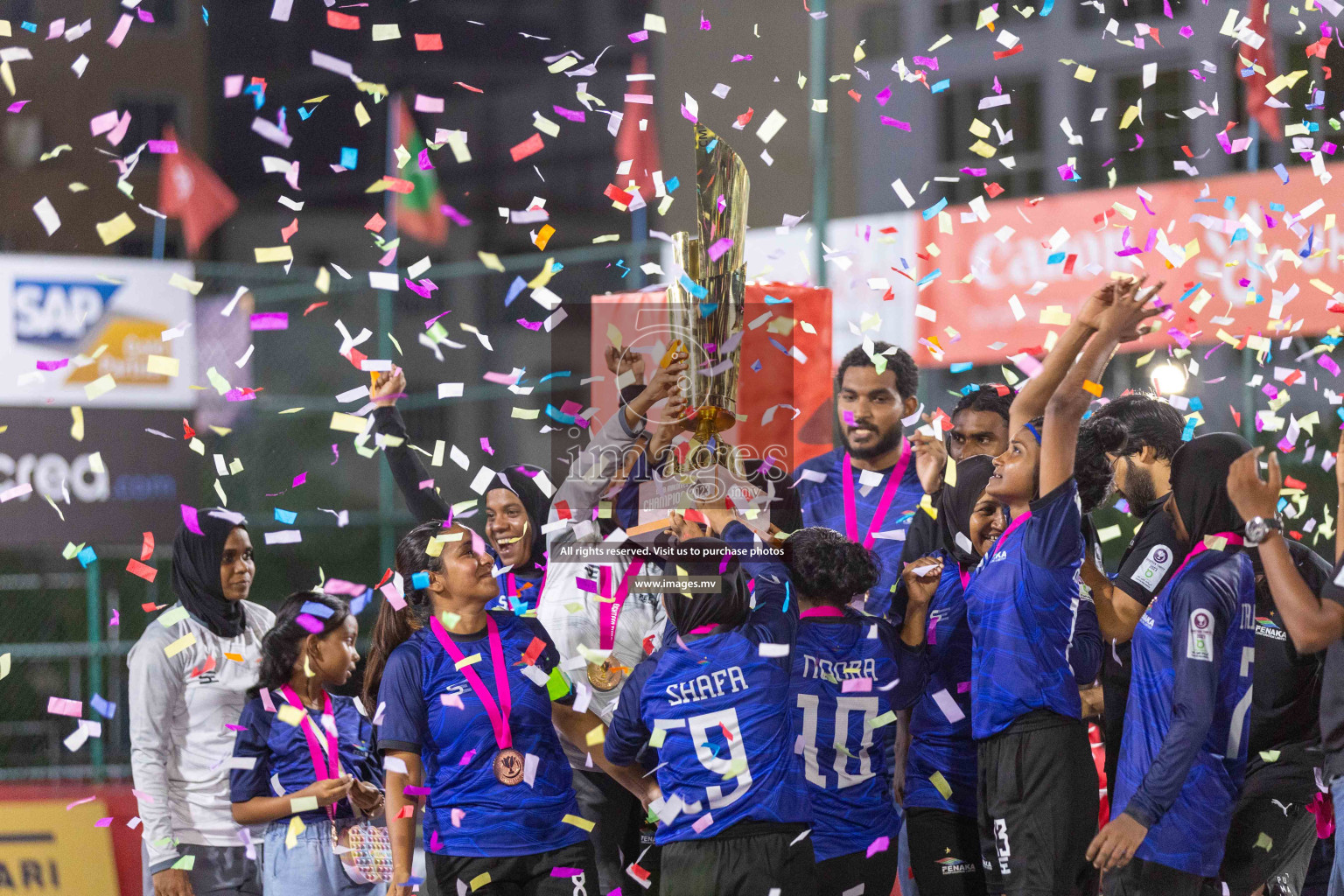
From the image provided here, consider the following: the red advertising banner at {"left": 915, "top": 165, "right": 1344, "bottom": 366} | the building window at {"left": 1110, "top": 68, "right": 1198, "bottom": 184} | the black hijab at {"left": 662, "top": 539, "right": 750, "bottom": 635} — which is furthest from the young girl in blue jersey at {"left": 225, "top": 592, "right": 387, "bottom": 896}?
the building window at {"left": 1110, "top": 68, "right": 1198, "bottom": 184}

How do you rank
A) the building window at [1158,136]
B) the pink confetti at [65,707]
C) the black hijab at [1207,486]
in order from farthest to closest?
the building window at [1158,136] → the pink confetti at [65,707] → the black hijab at [1207,486]

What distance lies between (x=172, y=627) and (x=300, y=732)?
63 centimetres

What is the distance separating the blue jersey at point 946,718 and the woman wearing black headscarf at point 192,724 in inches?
79.5

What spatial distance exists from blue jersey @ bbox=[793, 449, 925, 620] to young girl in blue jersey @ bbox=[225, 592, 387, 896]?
151 cm

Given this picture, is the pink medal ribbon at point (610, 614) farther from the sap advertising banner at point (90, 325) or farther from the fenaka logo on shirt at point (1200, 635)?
the sap advertising banner at point (90, 325)

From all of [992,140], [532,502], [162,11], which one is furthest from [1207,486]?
[162,11]

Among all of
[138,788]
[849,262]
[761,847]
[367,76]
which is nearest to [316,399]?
[849,262]

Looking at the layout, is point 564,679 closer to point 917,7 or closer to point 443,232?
point 917,7

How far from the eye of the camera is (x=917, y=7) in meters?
9.26

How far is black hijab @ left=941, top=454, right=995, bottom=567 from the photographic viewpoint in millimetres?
4020

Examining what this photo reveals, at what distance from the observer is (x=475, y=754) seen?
351cm

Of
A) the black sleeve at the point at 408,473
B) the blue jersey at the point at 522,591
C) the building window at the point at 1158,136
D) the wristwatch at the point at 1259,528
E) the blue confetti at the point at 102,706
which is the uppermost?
the building window at the point at 1158,136

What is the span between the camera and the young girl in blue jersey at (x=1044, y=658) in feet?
11.5

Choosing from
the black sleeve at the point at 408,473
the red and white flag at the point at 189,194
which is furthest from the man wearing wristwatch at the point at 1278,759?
the red and white flag at the point at 189,194
